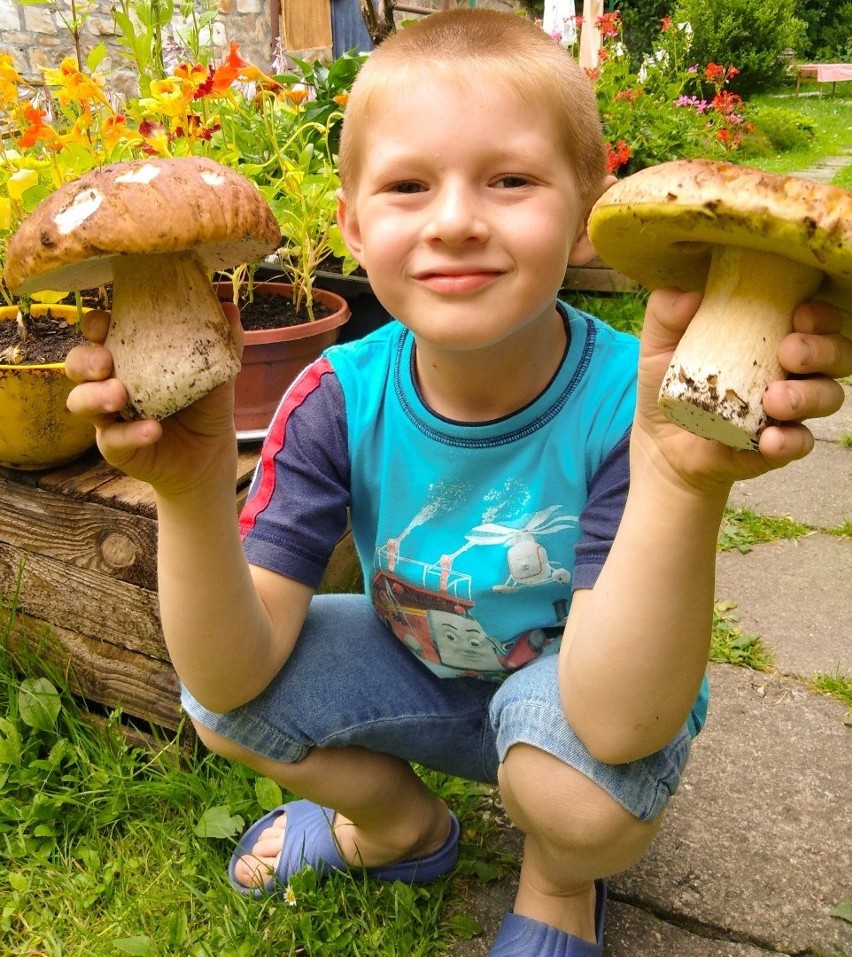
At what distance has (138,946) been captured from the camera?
148cm

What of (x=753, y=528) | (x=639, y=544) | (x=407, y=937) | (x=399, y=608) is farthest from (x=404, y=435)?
(x=753, y=528)

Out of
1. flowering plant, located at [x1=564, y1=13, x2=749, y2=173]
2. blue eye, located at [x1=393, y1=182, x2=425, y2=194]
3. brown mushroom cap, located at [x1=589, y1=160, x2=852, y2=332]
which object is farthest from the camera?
flowering plant, located at [x1=564, y1=13, x2=749, y2=173]

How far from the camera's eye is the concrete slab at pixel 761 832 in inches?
61.6

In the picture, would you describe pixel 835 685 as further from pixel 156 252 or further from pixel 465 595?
pixel 156 252

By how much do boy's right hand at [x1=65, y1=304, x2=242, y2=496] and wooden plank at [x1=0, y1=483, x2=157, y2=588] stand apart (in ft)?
1.89

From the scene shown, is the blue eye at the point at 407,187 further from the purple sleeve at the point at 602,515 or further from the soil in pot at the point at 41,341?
the soil in pot at the point at 41,341

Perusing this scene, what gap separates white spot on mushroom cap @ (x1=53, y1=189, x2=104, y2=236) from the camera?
93 centimetres

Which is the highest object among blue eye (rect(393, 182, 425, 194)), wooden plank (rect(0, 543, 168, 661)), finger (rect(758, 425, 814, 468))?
blue eye (rect(393, 182, 425, 194))

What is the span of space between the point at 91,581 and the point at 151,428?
955 millimetres

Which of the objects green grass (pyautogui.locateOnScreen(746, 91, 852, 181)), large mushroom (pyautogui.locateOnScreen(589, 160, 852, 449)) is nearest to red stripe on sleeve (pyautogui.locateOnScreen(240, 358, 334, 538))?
large mushroom (pyautogui.locateOnScreen(589, 160, 852, 449))

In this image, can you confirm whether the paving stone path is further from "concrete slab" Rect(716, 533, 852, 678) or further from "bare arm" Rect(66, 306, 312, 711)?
"bare arm" Rect(66, 306, 312, 711)

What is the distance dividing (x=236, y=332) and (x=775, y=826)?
1.44m

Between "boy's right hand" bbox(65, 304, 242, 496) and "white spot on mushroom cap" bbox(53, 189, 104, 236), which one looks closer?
"white spot on mushroom cap" bbox(53, 189, 104, 236)

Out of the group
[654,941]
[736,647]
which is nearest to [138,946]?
[654,941]
